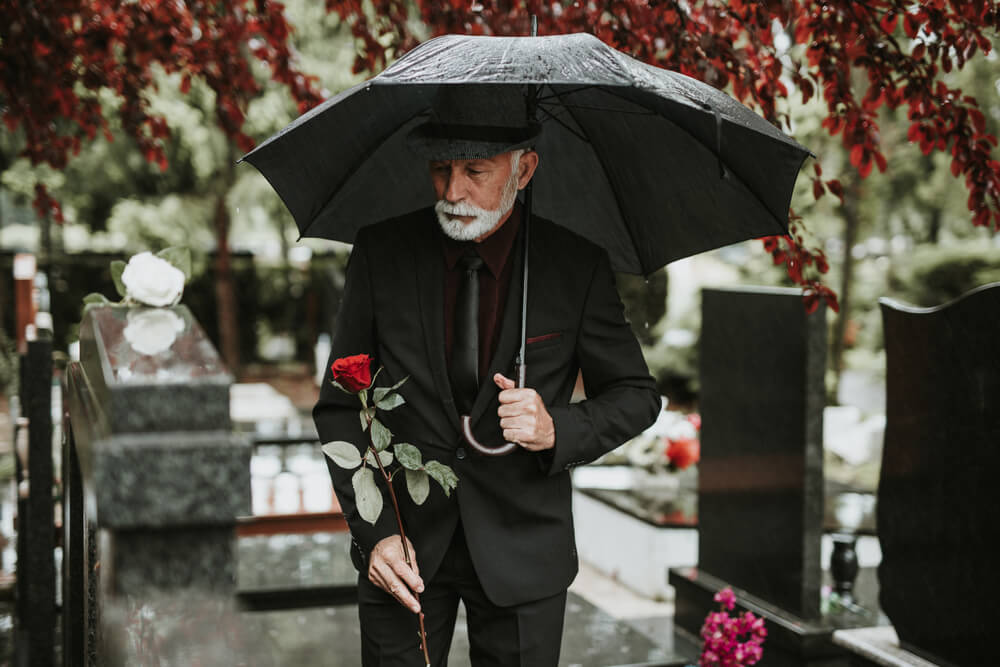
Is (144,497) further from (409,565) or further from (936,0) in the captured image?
(936,0)

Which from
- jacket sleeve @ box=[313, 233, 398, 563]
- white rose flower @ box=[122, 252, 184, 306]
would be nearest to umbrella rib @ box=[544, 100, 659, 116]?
jacket sleeve @ box=[313, 233, 398, 563]

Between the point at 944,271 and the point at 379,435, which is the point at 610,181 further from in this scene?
the point at 944,271

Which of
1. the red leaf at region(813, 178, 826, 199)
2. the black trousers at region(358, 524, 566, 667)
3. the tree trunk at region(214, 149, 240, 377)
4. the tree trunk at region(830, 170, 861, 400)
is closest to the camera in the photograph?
the black trousers at region(358, 524, 566, 667)

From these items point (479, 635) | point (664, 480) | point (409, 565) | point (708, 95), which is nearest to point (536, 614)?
point (479, 635)

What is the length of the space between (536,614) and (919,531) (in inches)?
90.0

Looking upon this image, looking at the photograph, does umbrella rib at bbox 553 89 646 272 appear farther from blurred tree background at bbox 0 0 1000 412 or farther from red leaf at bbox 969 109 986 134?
blurred tree background at bbox 0 0 1000 412

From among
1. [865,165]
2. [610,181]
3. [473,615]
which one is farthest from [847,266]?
[473,615]

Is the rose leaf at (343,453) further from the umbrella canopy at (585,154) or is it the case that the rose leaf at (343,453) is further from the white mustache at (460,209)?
the umbrella canopy at (585,154)

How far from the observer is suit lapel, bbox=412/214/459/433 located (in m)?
2.56

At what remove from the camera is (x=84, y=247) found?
56.7 feet

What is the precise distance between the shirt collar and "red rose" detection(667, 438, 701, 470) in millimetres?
5303

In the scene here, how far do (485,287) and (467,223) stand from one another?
189 mm

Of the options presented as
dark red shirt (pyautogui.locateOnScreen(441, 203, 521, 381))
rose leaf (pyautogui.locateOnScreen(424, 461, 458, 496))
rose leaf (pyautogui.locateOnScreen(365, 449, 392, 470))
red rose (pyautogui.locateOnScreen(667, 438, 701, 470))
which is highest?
dark red shirt (pyautogui.locateOnScreen(441, 203, 521, 381))

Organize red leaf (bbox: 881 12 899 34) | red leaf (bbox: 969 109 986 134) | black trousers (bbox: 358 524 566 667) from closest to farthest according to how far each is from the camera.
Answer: black trousers (bbox: 358 524 566 667), red leaf (bbox: 881 12 899 34), red leaf (bbox: 969 109 986 134)
